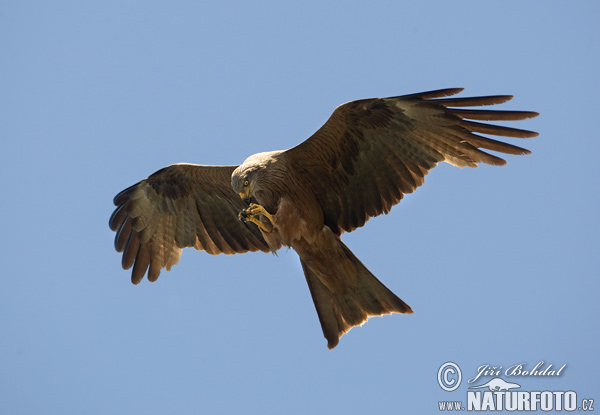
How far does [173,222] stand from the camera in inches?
401

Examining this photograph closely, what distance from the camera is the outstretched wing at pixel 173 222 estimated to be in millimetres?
9891

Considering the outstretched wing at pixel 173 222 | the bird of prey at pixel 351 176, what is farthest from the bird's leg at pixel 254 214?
the outstretched wing at pixel 173 222

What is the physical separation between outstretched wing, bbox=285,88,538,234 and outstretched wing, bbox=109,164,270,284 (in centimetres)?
143

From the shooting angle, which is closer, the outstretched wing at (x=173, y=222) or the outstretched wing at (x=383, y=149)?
the outstretched wing at (x=383, y=149)

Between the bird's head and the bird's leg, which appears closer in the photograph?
the bird's leg

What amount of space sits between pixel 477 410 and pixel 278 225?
404cm

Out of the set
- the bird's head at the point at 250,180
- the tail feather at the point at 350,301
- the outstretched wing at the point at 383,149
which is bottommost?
the tail feather at the point at 350,301

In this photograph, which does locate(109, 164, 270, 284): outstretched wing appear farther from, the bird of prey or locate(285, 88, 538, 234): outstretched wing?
locate(285, 88, 538, 234): outstretched wing

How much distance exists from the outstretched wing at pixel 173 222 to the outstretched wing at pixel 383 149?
1.43 metres

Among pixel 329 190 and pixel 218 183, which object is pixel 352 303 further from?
pixel 218 183

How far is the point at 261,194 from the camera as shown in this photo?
8383mm

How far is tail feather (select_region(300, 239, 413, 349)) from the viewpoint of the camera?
8570 mm

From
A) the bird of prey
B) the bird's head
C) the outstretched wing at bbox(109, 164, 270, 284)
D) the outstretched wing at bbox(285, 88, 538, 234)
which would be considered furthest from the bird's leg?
the outstretched wing at bbox(109, 164, 270, 284)

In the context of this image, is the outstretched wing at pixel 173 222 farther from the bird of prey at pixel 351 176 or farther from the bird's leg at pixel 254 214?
the bird's leg at pixel 254 214
